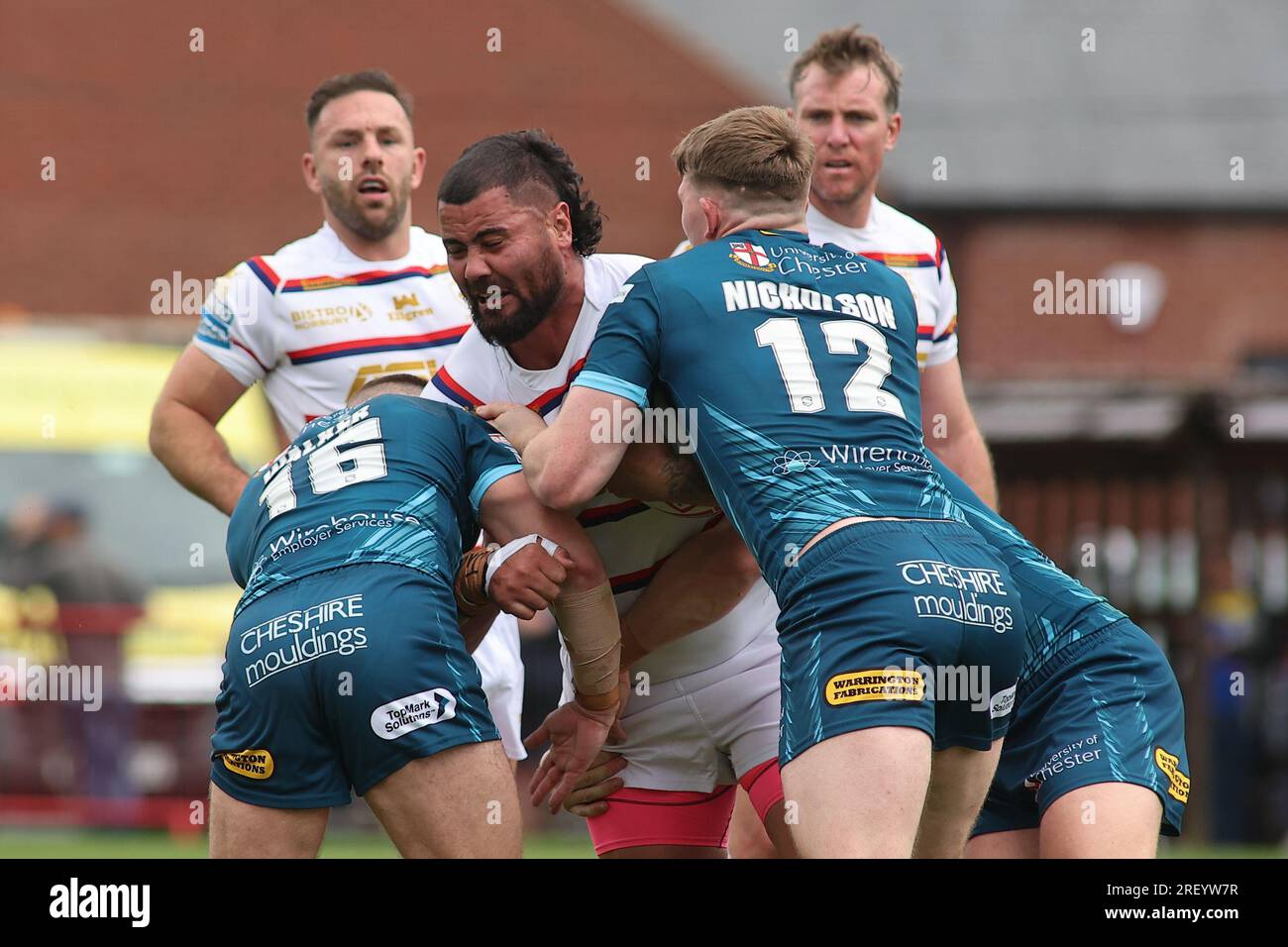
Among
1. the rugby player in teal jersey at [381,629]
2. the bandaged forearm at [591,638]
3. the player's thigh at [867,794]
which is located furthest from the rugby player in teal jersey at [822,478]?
the bandaged forearm at [591,638]

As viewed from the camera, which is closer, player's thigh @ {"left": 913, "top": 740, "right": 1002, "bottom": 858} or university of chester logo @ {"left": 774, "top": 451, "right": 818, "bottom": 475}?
university of chester logo @ {"left": 774, "top": 451, "right": 818, "bottom": 475}

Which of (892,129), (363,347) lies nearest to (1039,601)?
(892,129)

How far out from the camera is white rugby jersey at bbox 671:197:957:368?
6.78m

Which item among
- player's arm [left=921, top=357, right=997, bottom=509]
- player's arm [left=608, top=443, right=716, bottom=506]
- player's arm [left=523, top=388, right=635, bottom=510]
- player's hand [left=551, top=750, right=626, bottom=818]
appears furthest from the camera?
player's arm [left=921, top=357, right=997, bottom=509]

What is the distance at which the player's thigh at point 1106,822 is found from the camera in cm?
480

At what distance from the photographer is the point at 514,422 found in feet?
16.5

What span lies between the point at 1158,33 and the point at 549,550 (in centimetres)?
2386

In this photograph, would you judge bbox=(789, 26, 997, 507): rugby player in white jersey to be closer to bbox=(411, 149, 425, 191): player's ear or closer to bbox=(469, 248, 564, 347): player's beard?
bbox=(411, 149, 425, 191): player's ear

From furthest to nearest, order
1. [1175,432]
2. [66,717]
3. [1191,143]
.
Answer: [1191,143] → [1175,432] → [66,717]

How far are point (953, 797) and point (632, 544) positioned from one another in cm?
137

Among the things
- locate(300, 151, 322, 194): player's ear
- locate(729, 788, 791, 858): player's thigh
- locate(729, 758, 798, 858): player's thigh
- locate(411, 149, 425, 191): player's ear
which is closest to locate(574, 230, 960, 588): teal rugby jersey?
locate(729, 758, 798, 858): player's thigh

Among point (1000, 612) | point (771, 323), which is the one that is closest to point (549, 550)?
point (771, 323)

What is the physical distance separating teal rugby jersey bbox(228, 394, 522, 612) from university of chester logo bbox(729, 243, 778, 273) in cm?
85

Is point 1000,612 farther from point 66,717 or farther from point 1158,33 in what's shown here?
Answer: point 1158,33
